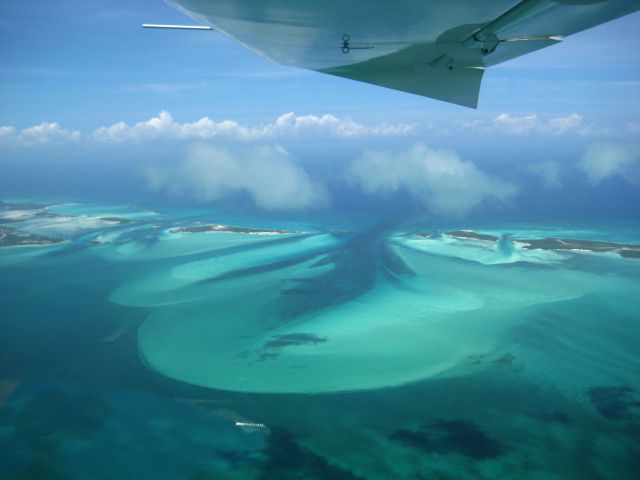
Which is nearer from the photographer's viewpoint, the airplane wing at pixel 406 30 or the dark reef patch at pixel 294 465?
the airplane wing at pixel 406 30

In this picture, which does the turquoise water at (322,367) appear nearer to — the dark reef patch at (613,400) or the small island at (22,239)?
the dark reef patch at (613,400)

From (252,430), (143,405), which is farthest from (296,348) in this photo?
(143,405)

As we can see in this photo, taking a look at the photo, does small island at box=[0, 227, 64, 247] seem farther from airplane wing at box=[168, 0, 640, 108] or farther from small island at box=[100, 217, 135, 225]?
airplane wing at box=[168, 0, 640, 108]

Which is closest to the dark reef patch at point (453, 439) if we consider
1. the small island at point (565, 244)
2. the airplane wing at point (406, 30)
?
Result: the airplane wing at point (406, 30)

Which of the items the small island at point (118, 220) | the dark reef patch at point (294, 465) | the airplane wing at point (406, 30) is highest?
the airplane wing at point (406, 30)

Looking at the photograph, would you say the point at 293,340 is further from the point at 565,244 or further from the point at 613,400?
the point at 565,244

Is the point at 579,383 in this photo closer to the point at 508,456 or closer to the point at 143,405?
the point at 508,456

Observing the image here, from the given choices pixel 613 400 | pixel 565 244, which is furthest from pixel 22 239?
pixel 565 244
